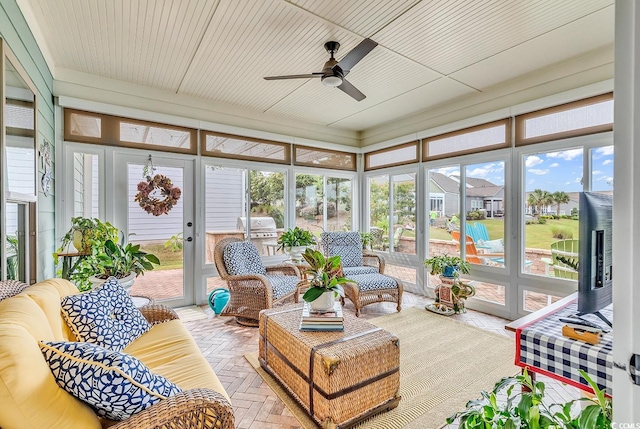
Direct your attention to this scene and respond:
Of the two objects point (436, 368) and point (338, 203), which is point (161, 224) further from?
point (436, 368)

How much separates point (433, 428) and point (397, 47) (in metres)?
3.03

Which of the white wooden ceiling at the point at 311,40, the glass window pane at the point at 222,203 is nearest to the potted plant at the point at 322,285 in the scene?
the white wooden ceiling at the point at 311,40

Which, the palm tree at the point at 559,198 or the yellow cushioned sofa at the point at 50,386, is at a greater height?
the palm tree at the point at 559,198

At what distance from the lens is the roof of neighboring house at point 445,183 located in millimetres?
4238

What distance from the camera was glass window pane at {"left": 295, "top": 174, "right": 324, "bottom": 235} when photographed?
511 cm

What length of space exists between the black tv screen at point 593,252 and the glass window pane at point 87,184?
4346 mm

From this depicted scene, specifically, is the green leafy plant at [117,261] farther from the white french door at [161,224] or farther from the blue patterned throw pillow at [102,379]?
the blue patterned throw pillow at [102,379]

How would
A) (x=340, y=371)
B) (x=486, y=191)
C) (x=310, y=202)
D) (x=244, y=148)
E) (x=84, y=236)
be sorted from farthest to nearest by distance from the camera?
(x=310, y=202) < (x=244, y=148) < (x=486, y=191) < (x=84, y=236) < (x=340, y=371)

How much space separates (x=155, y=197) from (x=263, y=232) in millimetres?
1572

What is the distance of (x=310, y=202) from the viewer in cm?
525

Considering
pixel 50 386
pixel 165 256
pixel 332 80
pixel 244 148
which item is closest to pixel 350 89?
pixel 332 80

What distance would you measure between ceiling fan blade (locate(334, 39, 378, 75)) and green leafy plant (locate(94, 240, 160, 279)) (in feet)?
8.17

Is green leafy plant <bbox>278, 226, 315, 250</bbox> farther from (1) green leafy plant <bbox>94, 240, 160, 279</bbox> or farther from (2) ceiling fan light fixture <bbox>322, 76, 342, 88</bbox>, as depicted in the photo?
(2) ceiling fan light fixture <bbox>322, 76, 342, 88</bbox>

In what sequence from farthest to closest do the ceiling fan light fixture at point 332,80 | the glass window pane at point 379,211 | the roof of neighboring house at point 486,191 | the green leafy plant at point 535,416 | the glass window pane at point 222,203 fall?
the glass window pane at point 379,211
the glass window pane at point 222,203
the roof of neighboring house at point 486,191
the ceiling fan light fixture at point 332,80
the green leafy plant at point 535,416
